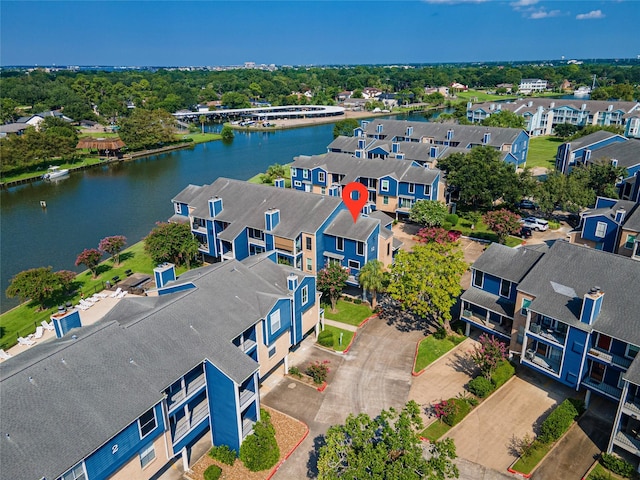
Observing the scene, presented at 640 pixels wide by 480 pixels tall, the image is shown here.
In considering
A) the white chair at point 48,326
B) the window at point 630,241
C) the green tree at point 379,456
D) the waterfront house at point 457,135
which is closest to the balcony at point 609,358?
the green tree at point 379,456

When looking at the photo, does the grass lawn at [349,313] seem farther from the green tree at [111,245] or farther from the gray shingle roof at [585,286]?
the green tree at [111,245]

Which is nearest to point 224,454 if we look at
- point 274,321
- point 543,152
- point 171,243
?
point 274,321

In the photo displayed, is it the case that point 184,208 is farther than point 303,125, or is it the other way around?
point 303,125

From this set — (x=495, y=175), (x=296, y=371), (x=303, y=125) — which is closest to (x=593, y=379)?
(x=296, y=371)

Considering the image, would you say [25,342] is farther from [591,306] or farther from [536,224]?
[536,224]

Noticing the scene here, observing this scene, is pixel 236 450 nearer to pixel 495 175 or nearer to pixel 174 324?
pixel 174 324
